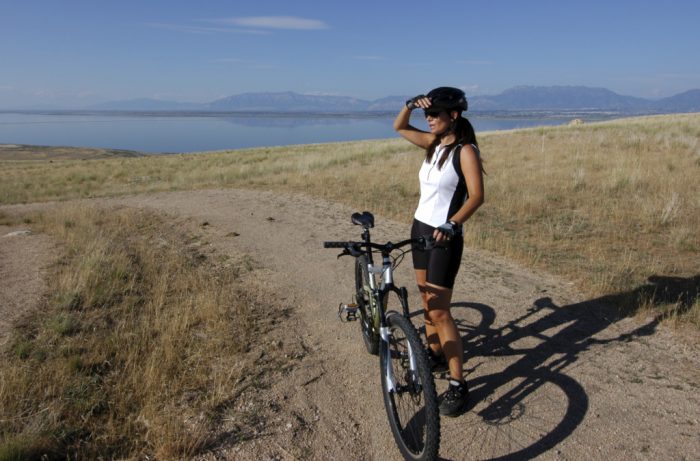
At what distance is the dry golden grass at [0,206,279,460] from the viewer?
3184 mm

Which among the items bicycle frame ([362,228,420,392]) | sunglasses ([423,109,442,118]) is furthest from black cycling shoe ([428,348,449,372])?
sunglasses ([423,109,442,118])

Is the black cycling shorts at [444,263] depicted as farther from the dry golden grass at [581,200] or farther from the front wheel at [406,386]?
the dry golden grass at [581,200]

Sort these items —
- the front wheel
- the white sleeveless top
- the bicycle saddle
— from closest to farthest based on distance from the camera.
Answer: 1. the front wheel
2. the white sleeveless top
3. the bicycle saddle

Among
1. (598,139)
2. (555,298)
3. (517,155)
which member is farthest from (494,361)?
(598,139)

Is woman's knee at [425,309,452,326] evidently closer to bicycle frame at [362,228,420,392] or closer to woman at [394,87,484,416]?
woman at [394,87,484,416]

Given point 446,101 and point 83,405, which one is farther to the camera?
point 83,405

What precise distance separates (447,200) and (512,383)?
5.60 feet

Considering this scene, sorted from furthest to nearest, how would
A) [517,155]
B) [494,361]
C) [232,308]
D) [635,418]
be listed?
[517,155], [232,308], [494,361], [635,418]

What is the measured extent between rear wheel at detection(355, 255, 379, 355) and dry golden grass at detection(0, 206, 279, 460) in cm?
107

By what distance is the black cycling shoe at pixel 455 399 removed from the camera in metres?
3.32

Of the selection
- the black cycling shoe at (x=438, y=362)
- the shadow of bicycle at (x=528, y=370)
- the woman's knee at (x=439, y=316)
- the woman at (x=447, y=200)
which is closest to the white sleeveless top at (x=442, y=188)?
the woman at (x=447, y=200)

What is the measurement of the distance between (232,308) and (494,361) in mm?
2914

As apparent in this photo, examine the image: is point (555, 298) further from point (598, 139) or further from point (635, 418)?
point (598, 139)

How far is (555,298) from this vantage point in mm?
5887
